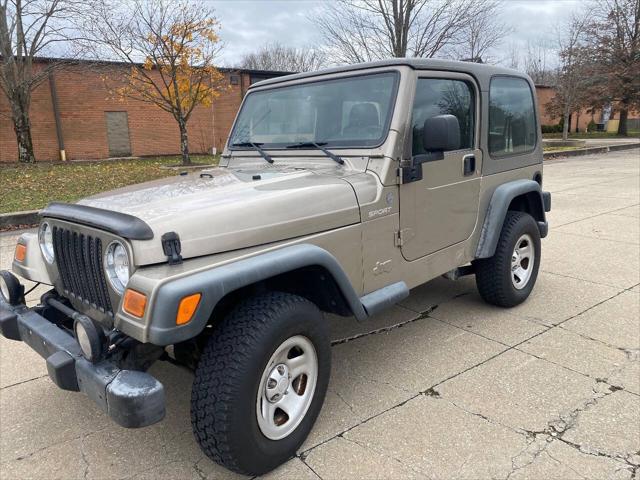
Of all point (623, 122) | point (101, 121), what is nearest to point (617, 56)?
point (623, 122)

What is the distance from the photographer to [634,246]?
6.21m

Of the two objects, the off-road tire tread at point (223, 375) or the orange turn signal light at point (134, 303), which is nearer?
the orange turn signal light at point (134, 303)

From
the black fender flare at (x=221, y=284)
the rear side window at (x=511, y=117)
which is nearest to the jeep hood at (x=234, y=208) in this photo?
the black fender flare at (x=221, y=284)

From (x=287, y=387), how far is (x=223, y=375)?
46cm

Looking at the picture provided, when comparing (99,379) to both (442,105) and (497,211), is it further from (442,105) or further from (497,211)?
(497,211)

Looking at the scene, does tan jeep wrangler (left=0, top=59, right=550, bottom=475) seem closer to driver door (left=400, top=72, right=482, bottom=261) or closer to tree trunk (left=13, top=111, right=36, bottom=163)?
driver door (left=400, top=72, right=482, bottom=261)

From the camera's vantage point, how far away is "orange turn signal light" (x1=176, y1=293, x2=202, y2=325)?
1.95 metres

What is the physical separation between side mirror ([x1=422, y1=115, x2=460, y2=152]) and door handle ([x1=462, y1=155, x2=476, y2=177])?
592mm

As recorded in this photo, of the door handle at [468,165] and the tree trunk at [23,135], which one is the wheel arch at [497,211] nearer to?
the door handle at [468,165]

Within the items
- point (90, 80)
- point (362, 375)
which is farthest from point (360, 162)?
point (90, 80)

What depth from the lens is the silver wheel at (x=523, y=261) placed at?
4254 mm

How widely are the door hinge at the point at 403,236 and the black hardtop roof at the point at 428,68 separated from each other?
1.03 m

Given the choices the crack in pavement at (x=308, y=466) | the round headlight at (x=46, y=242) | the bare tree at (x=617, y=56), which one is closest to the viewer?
the crack in pavement at (x=308, y=466)

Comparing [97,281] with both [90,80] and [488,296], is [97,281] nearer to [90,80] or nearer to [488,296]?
[488,296]
